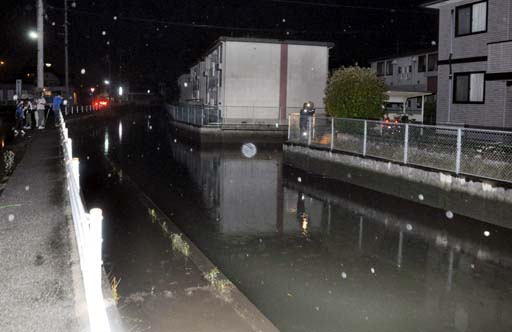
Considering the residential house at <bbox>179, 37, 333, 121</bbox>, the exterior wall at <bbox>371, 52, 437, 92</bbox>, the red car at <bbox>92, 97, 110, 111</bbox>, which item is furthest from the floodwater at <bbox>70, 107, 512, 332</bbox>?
the red car at <bbox>92, 97, 110, 111</bbox>

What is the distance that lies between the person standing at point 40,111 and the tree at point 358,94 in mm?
12682

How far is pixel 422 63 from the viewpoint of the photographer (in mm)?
41844

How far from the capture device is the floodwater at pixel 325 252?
6.48 meters

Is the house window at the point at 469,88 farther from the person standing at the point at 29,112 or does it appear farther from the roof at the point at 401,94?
the person standing at the point at 29,112

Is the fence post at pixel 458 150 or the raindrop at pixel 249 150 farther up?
the fence post at pixel 458 150

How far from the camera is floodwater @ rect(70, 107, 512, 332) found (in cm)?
648

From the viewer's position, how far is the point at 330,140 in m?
18.0

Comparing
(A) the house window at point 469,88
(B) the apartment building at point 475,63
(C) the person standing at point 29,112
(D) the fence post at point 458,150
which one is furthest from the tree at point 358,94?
(C) the person standing at point 29,112

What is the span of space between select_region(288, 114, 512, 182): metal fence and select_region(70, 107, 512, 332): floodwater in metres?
1.13

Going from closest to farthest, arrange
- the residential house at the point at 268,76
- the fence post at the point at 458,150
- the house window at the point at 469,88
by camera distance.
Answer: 1. the fence post at the point at 458,150
2. the house window at the point at 469,88
3. the residential house at the point at 268,76

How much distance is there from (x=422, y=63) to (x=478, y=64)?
2077 cm

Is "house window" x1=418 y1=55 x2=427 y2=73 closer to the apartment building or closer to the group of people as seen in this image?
the apartment building

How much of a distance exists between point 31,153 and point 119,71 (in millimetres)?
88962

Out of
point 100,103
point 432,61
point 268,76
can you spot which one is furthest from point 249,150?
point 100,103
